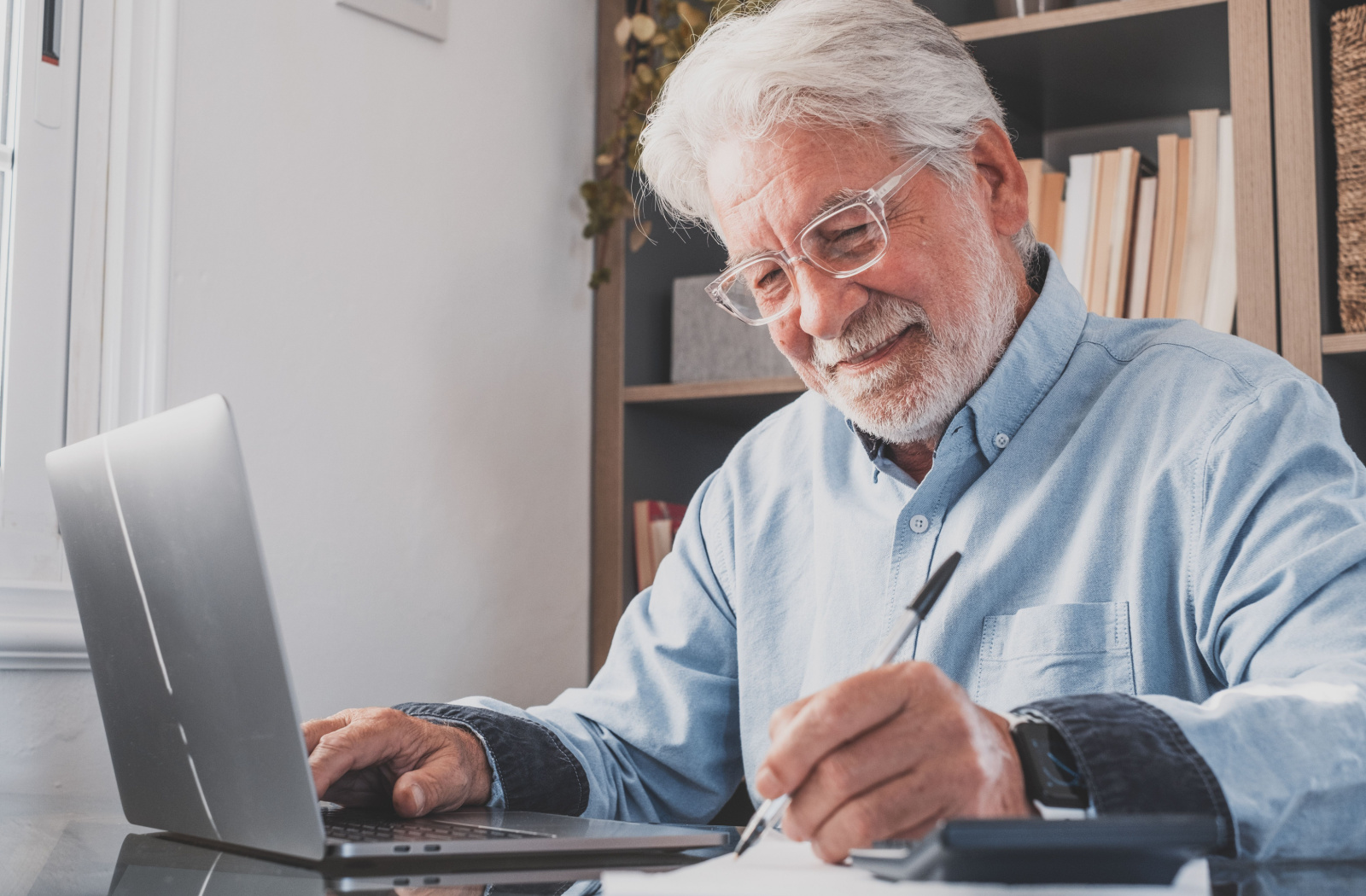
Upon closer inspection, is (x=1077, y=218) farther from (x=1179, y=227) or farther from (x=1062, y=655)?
(x=1062, y=655)

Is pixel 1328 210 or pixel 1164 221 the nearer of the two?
pixel 1328 210

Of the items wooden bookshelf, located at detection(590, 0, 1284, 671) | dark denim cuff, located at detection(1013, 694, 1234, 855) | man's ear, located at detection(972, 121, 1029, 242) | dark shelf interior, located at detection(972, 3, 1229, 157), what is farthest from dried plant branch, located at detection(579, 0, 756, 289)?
dark denim cuff, located at detection(1013, 694, 1234, 855)

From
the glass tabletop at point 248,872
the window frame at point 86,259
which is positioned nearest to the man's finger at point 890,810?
the glass tabletop at point 248,872

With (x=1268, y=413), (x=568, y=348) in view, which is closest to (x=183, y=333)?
(x=568, y=348)

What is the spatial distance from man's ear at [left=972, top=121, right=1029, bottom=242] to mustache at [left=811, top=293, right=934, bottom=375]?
16 centimetres

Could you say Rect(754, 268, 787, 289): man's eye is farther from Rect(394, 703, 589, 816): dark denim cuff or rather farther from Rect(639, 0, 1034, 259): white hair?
Rect(394, 703, 589, 816): dark denim cuff

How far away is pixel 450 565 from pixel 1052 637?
104 centimetres

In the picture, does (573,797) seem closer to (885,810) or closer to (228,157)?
(885,810)

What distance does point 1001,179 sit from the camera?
123cm

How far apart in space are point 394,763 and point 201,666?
0.95ft

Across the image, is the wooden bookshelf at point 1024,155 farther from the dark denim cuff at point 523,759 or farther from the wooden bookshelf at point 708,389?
the dark denim cuff at point 523,759

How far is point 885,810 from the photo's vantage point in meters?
0.60

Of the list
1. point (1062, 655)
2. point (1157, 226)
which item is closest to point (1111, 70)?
point (1157, 226)

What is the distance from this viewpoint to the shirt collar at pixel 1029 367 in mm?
1119
